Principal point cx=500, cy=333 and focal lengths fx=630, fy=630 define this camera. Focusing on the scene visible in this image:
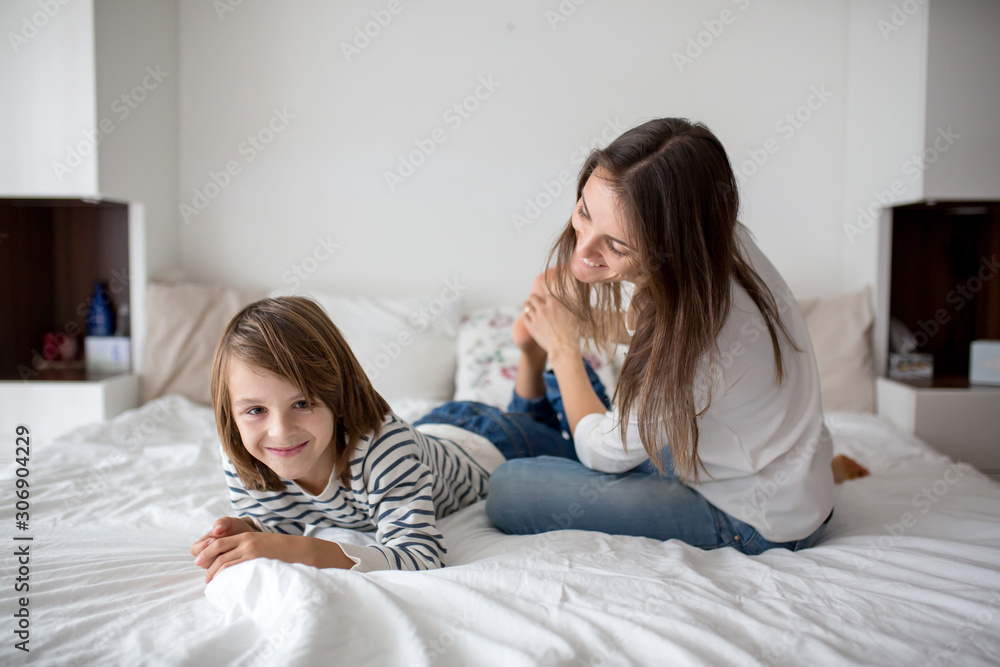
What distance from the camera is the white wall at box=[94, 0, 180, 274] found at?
2.13 meters

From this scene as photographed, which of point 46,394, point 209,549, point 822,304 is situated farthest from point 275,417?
point 822,304

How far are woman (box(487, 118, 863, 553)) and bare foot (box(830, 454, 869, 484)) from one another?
0.34 m

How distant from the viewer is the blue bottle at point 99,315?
234 centimetres

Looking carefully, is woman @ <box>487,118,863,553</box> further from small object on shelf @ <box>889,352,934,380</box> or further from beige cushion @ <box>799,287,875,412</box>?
small object on shelf @ <box>889,352,934,380</box>

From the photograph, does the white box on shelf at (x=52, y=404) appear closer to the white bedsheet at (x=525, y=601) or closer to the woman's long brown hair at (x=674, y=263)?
the white bedsheet at (x=525, y=601)

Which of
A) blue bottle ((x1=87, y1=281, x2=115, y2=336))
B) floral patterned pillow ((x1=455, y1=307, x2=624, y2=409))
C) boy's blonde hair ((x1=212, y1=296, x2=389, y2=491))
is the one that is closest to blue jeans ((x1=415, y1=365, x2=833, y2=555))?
boy's blonde hair ((x1=212, y1=296, x2=389, y2=491))

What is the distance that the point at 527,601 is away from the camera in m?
0.79

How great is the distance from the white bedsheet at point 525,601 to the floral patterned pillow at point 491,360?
89 centimetres

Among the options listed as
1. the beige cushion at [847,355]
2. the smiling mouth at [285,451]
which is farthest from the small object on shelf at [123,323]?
the beige cushion at [847,355]

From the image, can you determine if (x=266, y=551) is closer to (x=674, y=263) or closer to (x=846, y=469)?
(x=674, y=263)

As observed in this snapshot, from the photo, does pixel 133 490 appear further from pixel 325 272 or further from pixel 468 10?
pixel 468 10

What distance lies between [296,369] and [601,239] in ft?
1.62

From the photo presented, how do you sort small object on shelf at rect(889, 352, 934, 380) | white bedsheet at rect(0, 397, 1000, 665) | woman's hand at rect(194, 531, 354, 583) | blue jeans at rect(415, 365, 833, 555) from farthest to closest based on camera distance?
small object on shelf at rect(889, 352, 934, 380) → blue jeans at rect(415, 365, 833, 555) → woman's hand at rect(194, 531, 354, 583) → white bedsheet at rect(0, 397, 1000, 665)

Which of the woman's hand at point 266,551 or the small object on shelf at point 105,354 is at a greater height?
the small object on shelf at point 105,354
